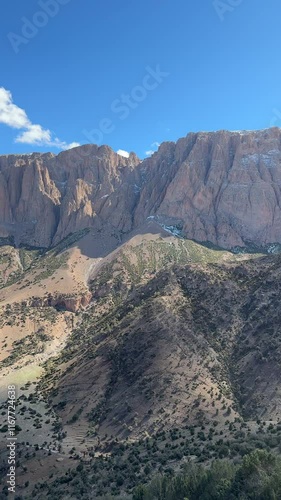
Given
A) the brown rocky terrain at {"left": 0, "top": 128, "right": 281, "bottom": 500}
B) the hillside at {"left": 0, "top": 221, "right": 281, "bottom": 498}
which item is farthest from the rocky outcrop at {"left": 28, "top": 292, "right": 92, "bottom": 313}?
the hillside at {"left": 0, "top": 221, "right": 281, "bottom": 498}

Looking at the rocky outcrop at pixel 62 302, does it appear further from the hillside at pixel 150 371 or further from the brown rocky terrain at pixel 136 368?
the hillside at pixel 150 371

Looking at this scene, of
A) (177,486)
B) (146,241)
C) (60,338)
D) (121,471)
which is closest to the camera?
(177,486)

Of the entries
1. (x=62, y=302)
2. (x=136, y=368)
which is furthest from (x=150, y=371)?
(x=62, y=302)

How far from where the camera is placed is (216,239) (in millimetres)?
179250

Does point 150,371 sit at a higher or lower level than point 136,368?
lower

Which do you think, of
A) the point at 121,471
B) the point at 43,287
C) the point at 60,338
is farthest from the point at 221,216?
the point at 121,471

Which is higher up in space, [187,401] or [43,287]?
[43,287]

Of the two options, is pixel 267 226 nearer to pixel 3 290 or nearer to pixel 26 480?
pixel 3 290

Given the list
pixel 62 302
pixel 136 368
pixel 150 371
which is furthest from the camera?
pixel 62 302

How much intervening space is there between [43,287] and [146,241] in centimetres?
4588

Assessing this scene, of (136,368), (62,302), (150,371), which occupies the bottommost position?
(150,371)

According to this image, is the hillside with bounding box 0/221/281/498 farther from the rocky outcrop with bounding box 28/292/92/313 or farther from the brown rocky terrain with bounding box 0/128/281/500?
the rocky outcrop with bounding box 28/292/92/313

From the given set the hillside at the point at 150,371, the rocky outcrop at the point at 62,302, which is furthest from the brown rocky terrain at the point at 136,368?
the rocky outcrop at the point at 62,302

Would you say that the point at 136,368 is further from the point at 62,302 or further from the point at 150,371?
the point at 62,302
